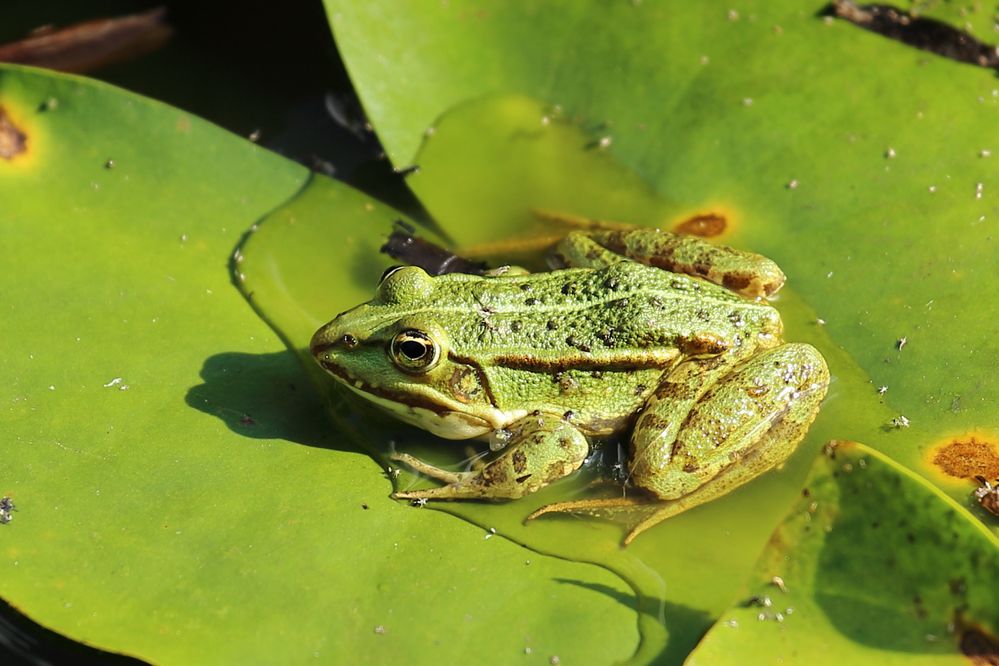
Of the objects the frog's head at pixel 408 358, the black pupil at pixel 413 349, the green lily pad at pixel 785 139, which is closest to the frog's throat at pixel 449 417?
the frog's head at pixel 408 358

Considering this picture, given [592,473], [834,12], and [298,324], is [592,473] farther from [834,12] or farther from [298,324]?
[834,12]

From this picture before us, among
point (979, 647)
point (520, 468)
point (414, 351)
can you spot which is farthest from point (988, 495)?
point (414, 351)

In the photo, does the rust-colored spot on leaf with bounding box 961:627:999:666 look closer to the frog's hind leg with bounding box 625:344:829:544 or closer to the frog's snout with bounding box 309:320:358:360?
the frog's hind leg with bounding box 625:344:829:544

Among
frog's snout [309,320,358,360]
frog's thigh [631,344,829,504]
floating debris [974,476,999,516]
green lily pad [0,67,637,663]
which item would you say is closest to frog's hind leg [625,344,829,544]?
frog's thigh [631,344,829,504]

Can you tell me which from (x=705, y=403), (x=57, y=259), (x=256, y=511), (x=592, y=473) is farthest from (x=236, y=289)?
(x=705, y=403)

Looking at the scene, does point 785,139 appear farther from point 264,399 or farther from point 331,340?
point 264,399
